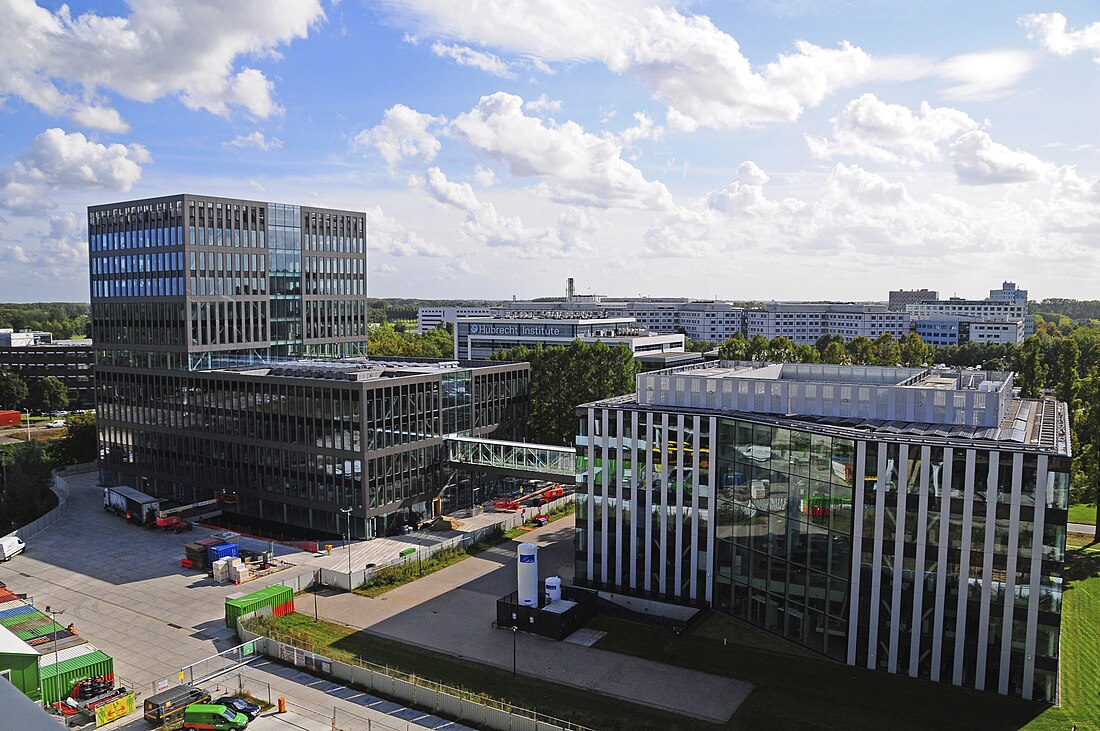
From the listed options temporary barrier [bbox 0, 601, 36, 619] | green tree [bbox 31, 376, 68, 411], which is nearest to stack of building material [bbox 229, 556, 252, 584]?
temporary barrier [bbox 0, 601, 36, 619]

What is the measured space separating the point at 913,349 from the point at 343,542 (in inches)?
4174

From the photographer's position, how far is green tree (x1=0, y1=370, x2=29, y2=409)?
145500 mm

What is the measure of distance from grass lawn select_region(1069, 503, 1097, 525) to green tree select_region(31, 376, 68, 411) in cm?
15758

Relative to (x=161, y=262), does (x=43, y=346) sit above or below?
below

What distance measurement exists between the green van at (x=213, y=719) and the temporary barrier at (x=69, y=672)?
23.1 feet

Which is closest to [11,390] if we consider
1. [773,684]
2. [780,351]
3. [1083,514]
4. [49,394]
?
[49,394]

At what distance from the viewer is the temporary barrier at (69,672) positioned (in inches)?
1535

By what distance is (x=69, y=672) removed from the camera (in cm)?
3941

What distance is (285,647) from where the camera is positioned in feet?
144

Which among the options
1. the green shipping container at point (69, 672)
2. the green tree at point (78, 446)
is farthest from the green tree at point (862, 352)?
the green shipping container at point (69, 672)

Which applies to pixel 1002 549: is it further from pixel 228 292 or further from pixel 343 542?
pixel 228 292

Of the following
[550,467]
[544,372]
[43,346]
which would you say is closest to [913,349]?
[544,372]

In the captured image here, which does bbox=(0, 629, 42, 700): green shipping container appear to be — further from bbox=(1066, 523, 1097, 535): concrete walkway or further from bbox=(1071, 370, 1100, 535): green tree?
bbox=(1066, 523, 1097, 535): concrete walkway

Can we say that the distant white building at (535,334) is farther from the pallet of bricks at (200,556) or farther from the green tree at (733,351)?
the pallet of bricks at (200,556)
